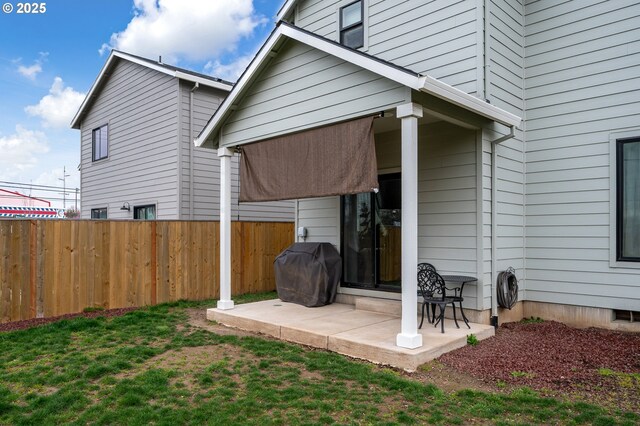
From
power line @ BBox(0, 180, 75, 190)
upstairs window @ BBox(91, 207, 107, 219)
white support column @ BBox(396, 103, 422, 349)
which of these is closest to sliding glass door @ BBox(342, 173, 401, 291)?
white support column @ BBox(396, 103, 422, 349)

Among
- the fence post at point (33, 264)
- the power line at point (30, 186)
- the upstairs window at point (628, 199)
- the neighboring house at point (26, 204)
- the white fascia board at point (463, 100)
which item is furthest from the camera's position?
the power line at point (30, 186)

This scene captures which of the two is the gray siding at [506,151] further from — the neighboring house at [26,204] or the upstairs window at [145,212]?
the neighboring house at [26,204]

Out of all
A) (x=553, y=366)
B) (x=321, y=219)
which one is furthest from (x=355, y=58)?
(x=553, y=366)

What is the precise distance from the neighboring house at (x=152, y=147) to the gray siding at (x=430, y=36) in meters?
5.24

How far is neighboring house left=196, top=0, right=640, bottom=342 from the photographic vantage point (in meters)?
5.79

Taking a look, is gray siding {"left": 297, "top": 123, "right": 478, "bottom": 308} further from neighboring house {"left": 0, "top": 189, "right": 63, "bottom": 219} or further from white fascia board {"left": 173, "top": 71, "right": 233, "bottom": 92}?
neighboring house {"left": 0, "top": 189, "right": 63, "bottom": 219}

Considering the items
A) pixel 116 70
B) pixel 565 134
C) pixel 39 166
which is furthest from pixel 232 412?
pixel 39 166

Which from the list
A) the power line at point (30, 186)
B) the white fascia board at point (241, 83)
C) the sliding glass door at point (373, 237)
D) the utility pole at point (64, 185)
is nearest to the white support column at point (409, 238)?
the sliding glass door at point (373, 237)

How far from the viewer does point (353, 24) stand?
7.88 metres

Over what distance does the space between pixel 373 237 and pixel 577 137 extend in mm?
3226

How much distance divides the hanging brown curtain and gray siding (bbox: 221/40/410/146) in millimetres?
166

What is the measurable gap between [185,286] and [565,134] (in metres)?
7.20

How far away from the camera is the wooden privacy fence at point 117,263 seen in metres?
7.12

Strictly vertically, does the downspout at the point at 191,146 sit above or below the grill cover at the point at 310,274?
above
